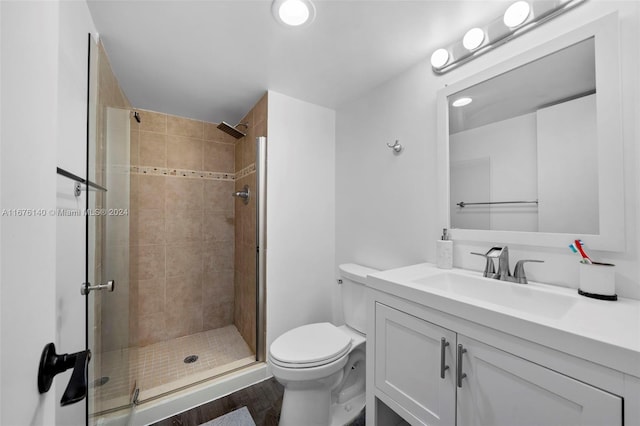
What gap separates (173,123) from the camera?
7.58ft

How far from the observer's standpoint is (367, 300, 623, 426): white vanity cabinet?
62 centimetres

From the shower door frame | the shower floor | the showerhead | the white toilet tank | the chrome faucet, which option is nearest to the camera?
the chrome faucet

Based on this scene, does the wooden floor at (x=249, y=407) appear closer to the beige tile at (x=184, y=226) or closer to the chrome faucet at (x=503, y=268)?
the chrome faucet at (x=503, y=268)

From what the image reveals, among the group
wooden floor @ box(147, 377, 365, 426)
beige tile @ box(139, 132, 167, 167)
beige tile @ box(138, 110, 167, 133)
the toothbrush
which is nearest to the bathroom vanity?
the toothbrush

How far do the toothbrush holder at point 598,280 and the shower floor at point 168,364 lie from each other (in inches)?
74.2

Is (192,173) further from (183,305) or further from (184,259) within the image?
(183,305)

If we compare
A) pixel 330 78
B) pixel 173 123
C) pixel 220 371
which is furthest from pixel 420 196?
pixel 173 123

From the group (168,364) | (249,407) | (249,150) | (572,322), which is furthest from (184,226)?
(572,322)

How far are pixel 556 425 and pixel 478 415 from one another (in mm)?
207

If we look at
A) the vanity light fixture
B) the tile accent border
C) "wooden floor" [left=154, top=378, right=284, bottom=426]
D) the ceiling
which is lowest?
"wooden floor" [left=154, top=378, right=284, bottom=426]

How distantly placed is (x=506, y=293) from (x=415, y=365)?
487 mm

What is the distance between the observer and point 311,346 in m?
1.40

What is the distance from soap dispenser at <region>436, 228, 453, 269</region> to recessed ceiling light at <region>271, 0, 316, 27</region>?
1284 millimetres

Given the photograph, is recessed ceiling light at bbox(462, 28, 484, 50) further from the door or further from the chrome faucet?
the door
